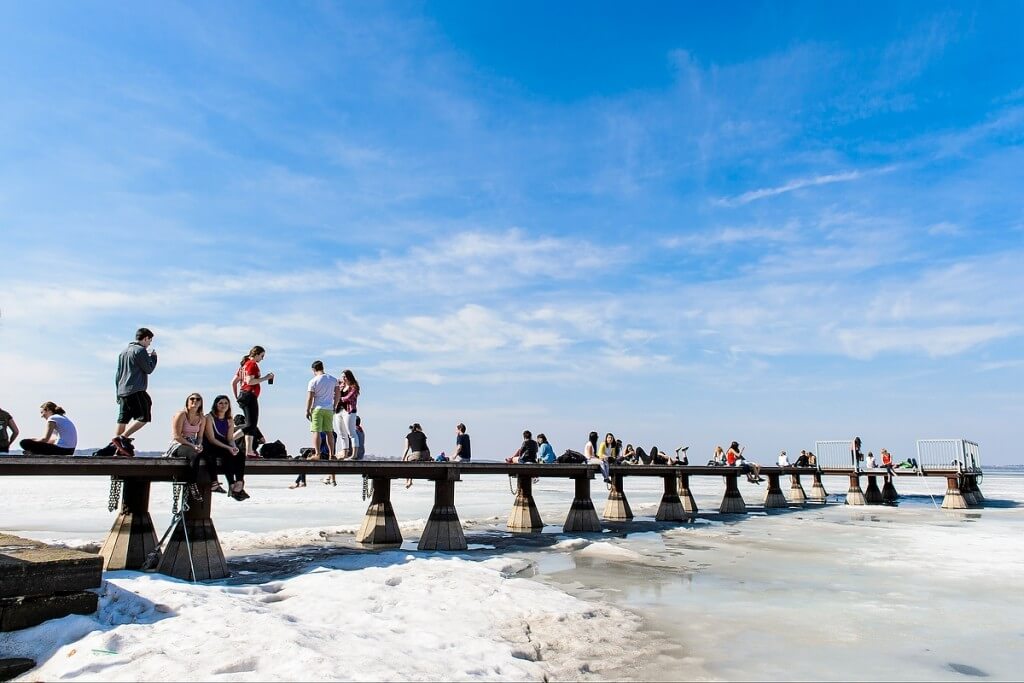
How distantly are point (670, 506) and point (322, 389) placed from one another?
64.7 feet

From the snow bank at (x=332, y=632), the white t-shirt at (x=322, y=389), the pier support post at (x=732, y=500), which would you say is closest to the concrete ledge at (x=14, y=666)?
the snow bank at (x=332, y=632)

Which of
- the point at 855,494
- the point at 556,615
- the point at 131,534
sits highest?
the point at 131,534

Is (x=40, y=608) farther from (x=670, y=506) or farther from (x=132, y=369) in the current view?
(x=670, y=506)

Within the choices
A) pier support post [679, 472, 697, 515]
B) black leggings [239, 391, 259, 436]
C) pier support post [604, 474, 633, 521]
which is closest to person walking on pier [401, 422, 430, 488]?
black leggings [239, 391, 259, 436]

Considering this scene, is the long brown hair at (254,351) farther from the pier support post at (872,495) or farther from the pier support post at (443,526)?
the pier support post at (872,495)

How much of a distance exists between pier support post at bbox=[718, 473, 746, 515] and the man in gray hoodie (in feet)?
98.3

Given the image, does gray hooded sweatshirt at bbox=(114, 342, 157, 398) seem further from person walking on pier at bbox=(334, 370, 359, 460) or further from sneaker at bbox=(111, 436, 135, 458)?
person walking on pier at bbox=(334, 370, 359, 460)

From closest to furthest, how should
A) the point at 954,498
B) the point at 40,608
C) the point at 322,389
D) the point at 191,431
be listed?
the point at 40,608
the point at 191,431
the point at 322,389
the point at 954,498

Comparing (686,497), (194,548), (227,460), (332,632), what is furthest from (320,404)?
(686,497)

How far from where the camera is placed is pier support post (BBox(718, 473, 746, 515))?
34.8m

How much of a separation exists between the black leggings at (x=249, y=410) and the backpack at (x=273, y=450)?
564mm

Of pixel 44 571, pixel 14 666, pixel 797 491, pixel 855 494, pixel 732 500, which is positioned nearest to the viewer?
pixel 14 666

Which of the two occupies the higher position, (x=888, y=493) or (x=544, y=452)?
(x=544, y=452)

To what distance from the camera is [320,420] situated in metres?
14.4
